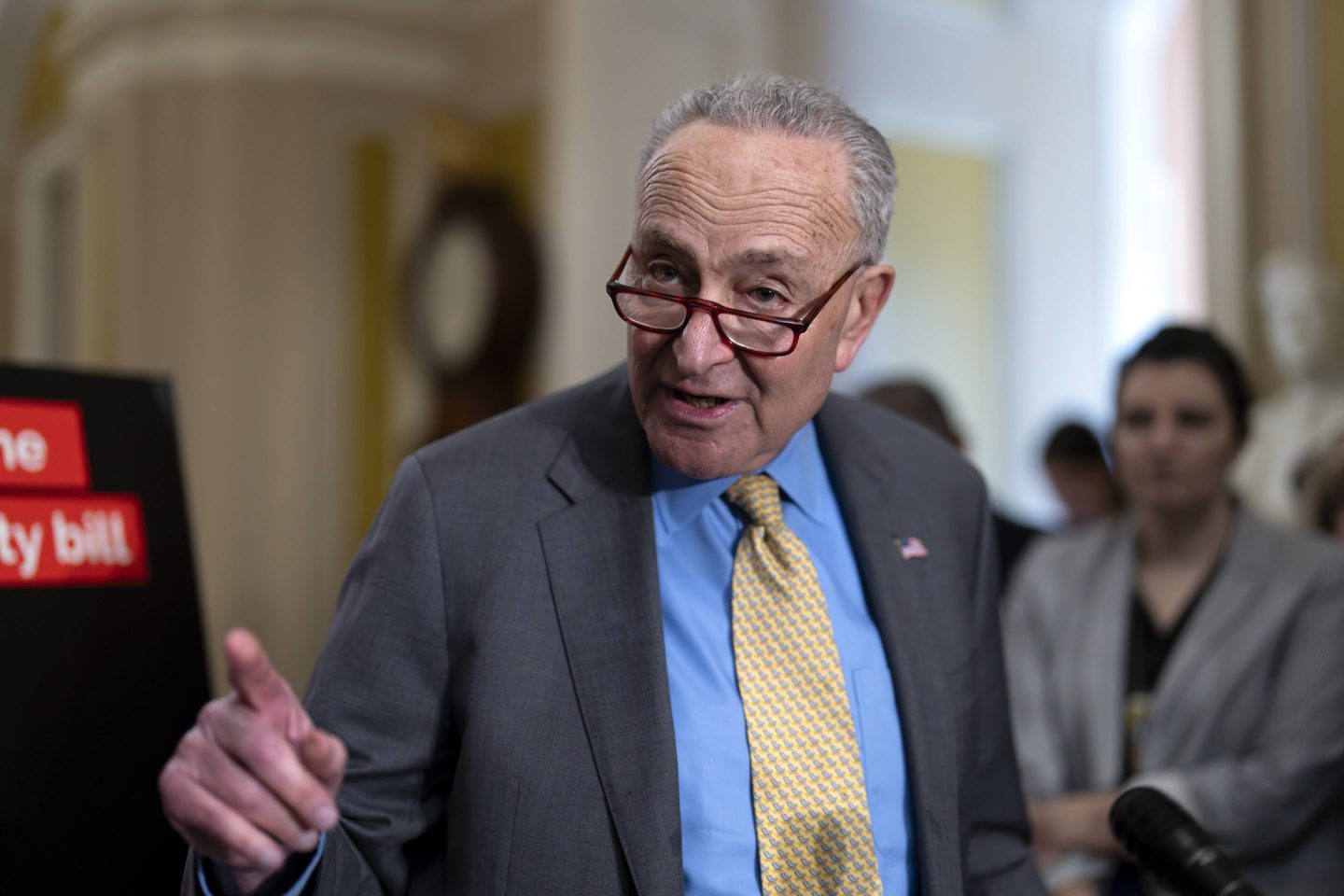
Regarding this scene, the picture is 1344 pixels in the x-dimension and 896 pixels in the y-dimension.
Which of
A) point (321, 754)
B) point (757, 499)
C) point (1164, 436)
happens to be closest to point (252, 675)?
point (321, 754)

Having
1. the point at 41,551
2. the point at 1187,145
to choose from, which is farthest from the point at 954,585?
the point at 1187,145

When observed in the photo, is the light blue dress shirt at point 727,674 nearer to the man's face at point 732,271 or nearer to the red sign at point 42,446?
the man's face at point 732,271

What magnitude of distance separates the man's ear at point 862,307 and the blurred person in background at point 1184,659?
1.18m

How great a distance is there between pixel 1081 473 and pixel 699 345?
285cm

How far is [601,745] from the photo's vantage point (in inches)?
49.9

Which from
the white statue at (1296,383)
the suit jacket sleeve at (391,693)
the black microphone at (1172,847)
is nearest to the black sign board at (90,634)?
the suit jacket sleeve at (391,693)

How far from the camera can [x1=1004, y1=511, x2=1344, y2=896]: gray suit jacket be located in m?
2.26

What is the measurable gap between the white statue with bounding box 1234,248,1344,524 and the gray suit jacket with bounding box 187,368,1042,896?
102 inches

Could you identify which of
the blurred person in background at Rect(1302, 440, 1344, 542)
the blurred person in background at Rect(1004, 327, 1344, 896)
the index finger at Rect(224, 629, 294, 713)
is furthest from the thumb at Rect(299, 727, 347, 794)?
the blurred person in background at Rect(1302, 440, 1344, 542)

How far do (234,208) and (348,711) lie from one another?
556cm

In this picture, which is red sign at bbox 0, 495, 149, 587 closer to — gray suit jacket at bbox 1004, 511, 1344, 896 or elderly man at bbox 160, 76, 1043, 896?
elderly man at bbox 160, 76, 1043, 896

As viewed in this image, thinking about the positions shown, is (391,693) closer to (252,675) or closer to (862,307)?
(252,675)

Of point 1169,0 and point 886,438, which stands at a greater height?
point 1169,0

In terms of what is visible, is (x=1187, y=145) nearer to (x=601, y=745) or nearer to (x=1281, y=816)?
(x=1281, y=816)
